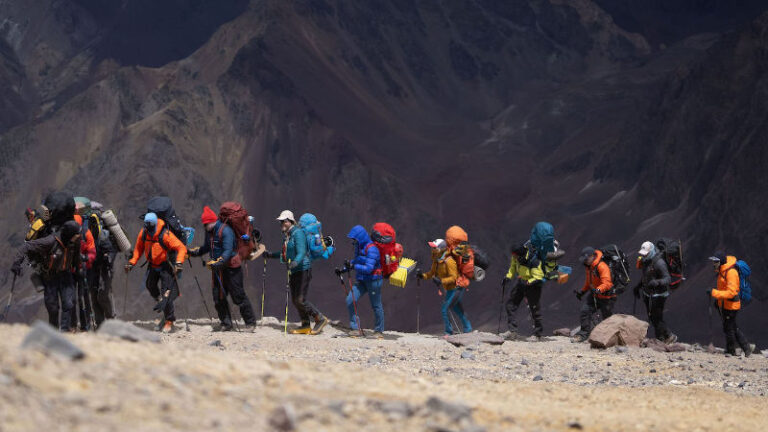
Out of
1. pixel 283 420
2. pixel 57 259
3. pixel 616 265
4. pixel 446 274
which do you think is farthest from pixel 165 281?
pixel 283 420

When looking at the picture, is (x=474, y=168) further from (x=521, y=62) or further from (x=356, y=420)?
(x=356, y=420)

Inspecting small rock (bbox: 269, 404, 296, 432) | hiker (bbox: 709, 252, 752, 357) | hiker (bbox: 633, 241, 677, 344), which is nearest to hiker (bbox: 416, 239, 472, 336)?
hiker (bbox: 633, 241, 677, 344)

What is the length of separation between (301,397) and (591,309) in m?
12.1

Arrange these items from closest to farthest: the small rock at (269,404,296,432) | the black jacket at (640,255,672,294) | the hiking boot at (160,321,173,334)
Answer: the small rock at (269,404,296,432)
the hiking boot at (160,321,173,334)
the black jacket at (640,255,672,294)

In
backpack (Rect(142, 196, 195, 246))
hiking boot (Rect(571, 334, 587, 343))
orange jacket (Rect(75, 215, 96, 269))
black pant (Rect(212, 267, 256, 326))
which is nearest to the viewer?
orange jacket (Rect(75, 215, 96, 269))

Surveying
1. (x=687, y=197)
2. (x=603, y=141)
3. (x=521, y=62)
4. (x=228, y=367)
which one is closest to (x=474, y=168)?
(x=603, y=141)

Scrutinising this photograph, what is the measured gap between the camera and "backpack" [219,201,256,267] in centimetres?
1573

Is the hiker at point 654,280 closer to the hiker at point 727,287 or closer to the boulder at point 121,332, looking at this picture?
the hiker at point 727,287

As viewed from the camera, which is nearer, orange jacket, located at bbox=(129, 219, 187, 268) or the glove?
orange jacket, located at bbox=(129, 219, 187, 268)

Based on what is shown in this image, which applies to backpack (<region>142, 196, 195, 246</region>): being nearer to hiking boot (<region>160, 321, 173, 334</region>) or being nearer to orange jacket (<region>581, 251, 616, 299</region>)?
hiking boot (<region>160, 321, 173, 334</region>)

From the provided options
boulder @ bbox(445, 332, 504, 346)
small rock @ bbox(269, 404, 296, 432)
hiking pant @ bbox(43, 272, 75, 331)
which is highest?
hiking pant @ bbox(43, 272, 75, 331)

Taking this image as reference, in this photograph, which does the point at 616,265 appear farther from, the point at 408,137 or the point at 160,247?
the point at 408,137

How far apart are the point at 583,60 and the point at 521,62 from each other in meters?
5.96

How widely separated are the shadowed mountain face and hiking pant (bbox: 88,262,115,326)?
27.5 meters
